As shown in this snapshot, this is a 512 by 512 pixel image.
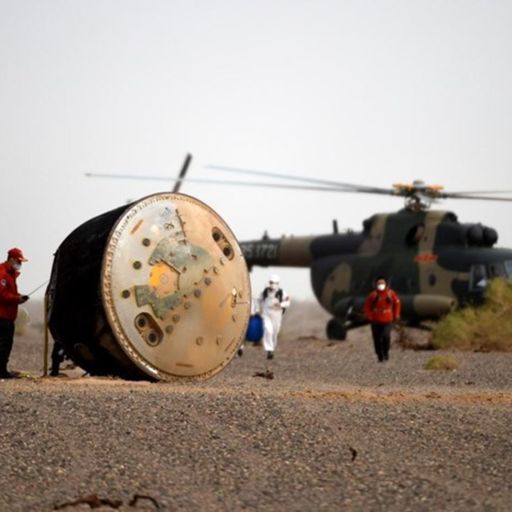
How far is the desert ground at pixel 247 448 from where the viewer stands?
25.0ft

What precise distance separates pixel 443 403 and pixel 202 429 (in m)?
2.92

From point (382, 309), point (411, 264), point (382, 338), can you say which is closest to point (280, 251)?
point (411, 264)

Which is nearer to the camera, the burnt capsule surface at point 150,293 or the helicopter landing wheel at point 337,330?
the burnt capsule surface at point 150,293

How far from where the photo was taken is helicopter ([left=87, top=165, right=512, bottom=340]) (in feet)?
86.7

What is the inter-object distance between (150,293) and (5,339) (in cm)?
203

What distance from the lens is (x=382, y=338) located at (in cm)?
1997

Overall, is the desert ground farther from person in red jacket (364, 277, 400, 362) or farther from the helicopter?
the helicopter

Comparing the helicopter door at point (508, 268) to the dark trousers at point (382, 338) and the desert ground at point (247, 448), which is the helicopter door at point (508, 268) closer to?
the dark trousers at point (382, 338)

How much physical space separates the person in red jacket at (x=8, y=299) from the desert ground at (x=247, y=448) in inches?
35.5

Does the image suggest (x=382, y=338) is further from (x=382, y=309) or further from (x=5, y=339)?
(x=5, y=339)

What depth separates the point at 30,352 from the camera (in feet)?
81.9

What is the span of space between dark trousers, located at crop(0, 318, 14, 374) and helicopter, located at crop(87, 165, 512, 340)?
13.9m

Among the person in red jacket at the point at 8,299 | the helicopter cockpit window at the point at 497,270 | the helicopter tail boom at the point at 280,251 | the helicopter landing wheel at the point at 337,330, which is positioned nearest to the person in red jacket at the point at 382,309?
the helicopter cockpit window at the point at 497,270

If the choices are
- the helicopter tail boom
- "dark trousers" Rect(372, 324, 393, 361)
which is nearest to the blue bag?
"dark trousers" Rect(372, 324, 393, 361)
